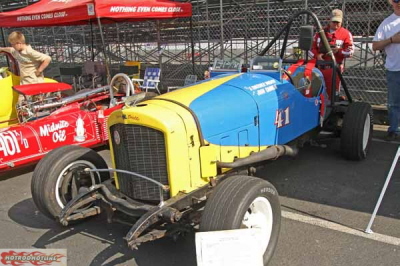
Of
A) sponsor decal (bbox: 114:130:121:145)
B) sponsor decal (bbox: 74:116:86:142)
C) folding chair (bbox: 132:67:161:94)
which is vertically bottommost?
sponsor decal (bbox: 74:116:86:142)

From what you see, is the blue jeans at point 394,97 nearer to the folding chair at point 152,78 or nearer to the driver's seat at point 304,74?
the driver's seat at point 304,74

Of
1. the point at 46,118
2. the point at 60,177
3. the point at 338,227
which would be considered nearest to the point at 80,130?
the point at 46,118

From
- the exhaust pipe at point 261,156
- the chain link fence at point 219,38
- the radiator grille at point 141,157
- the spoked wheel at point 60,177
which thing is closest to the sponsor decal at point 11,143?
the spoked wheel at point 60,177

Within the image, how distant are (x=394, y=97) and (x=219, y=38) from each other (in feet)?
25.2

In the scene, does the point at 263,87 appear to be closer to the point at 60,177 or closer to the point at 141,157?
the point at 141,157

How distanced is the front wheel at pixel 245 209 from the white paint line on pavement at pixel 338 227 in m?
0.73

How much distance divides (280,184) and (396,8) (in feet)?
9.11

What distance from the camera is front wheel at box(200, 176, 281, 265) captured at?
2.67m

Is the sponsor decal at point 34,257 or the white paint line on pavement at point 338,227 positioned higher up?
the sponsor decal at point 34,257

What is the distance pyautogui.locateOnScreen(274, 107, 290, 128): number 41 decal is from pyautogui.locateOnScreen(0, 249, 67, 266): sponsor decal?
2.23 meters

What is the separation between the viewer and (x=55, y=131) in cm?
543

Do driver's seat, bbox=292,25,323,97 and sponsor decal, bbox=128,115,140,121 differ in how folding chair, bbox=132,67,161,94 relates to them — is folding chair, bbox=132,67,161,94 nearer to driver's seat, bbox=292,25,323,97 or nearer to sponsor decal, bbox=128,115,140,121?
driver's seat, bbox=292,25,323,97

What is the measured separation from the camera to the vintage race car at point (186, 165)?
286 centimetres

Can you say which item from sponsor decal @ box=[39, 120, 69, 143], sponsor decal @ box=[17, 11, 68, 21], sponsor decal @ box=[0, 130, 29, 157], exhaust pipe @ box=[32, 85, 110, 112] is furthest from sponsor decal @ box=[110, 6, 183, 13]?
sponsor decal @ box=[0, 130, 29, 157]
